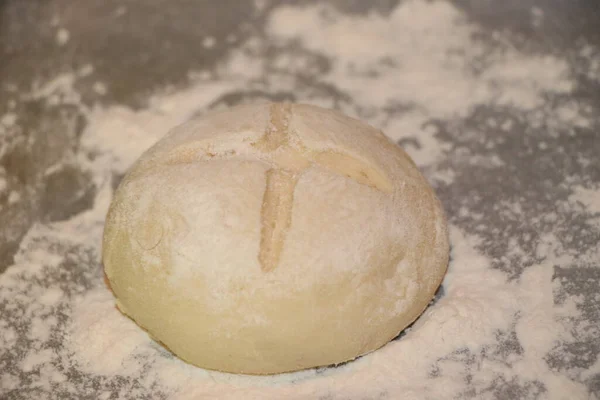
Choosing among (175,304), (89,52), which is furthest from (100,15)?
(175,304)

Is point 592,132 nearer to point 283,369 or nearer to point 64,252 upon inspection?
point 283,369

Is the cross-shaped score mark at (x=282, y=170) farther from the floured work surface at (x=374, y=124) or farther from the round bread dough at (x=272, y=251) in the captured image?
the floured work surface at (x=374, y=124)

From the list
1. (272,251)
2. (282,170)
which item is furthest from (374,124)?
(272,251)

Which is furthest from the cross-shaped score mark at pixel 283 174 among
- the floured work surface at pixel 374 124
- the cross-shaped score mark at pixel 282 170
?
the floured work surface at pixel 374 124

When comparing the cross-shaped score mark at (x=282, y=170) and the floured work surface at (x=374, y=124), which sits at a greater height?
the cross-shaped score mark at (x=282, y=170)

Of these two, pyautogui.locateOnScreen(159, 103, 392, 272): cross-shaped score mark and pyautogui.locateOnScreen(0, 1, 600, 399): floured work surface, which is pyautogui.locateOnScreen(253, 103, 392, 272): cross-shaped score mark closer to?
pyautogui.locateOnScreen(159, 103, 392, 272): cross-shaped score mark

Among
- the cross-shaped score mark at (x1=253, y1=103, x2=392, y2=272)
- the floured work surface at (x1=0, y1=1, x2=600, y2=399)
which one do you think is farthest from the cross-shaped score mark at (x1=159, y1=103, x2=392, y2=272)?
the floured work surface at (x1=0, y1=1, x2=600, y2=399)

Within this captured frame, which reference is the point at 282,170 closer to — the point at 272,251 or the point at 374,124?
the point at 272,251
